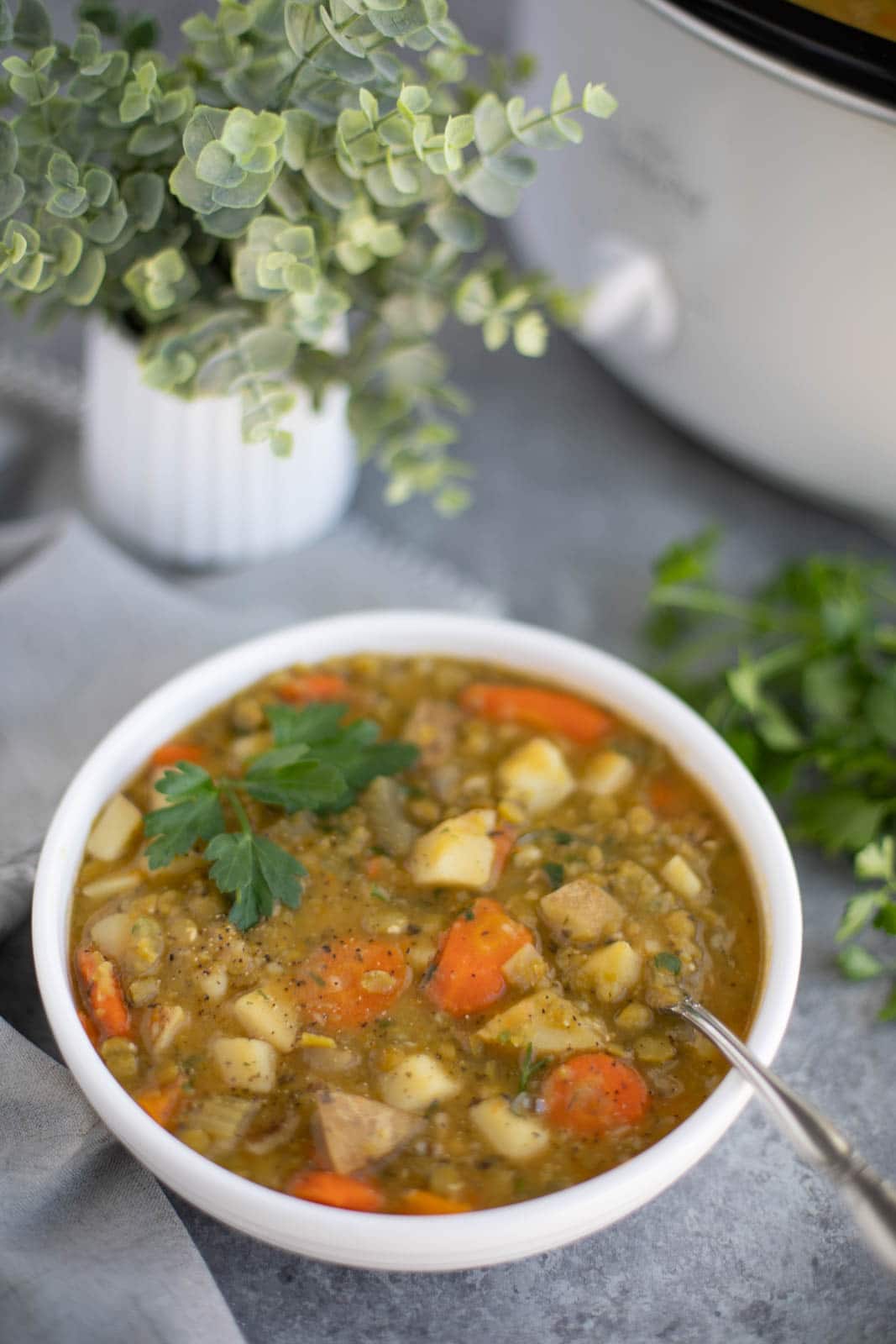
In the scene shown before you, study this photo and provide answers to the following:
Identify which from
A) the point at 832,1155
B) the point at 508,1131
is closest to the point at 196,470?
the point at 508,1131

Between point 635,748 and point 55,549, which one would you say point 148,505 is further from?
point 635,748

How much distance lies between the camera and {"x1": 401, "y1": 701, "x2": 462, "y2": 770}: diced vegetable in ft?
5.76

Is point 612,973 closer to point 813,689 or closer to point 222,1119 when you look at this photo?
point 222,1119

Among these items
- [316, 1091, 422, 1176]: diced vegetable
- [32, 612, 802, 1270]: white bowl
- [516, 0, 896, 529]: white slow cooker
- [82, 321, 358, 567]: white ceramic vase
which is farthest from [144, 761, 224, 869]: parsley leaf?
[516, 0, 896, 529]: white slow cooker

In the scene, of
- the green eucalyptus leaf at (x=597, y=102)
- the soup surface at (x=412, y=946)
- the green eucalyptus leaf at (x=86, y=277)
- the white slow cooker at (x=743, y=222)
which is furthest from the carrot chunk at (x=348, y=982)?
the white slow cooker at (x=743, y=222)

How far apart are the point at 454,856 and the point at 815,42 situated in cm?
106

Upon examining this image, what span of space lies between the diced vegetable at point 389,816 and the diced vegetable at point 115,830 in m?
0.28

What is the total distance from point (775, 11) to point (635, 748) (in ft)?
3.03

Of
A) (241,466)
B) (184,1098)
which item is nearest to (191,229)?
(241,466)

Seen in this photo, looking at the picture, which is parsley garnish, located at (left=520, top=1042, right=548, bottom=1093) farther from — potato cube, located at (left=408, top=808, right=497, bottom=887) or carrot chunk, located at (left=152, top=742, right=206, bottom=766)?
carrot chunk, located at (left=152, top=742, right=206, bottom=766)

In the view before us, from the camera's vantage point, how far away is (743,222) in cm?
191

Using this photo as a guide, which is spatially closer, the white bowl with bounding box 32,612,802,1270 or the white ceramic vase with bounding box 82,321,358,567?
the white bowl with bounding box 32,612,802,1270

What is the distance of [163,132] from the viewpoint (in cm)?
162

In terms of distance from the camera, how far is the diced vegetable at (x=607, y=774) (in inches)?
67.7
